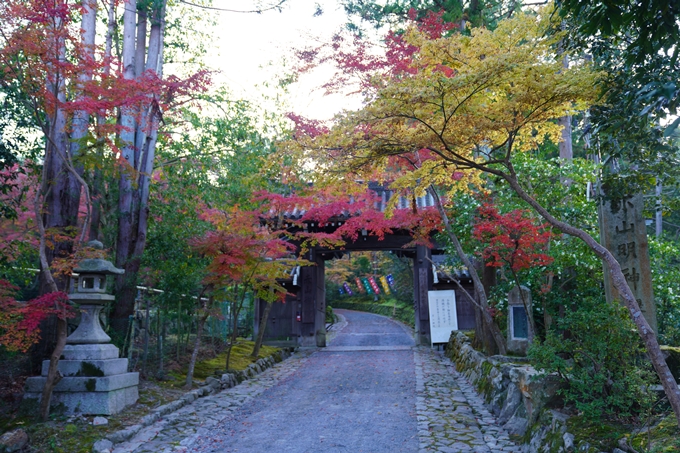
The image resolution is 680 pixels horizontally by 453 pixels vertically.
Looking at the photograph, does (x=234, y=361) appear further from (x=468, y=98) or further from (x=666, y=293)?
(x=468, y=98)

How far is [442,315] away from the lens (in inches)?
663

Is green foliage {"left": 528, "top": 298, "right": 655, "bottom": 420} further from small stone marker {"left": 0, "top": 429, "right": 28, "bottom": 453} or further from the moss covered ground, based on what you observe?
small stone marker {"left": 0, "top": 429, "right": 28, "bottom": 453}

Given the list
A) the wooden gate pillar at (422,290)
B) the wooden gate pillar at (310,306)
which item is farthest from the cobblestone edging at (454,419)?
the wooden gate pillar at (310,306)

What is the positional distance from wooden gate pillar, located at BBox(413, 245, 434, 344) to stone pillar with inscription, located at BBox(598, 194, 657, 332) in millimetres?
11376

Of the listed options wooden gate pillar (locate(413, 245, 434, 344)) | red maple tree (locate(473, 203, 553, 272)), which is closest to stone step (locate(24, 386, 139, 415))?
red maple tree (locate(473, 203, 553, 272))

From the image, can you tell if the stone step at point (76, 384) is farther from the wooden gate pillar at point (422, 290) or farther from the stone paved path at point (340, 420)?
the wooden gate pillar at point (422, 290)

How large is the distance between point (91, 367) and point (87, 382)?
0.22m

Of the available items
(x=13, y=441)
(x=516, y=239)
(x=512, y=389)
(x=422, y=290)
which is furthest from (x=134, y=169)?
(x=422, y=290)

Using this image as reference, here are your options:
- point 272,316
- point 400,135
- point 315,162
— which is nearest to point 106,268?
point 315,162

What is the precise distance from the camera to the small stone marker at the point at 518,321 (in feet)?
31.2

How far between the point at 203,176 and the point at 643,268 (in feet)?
29.1

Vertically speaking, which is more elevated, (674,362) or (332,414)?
(674,362)

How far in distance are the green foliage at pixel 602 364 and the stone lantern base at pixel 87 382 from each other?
220 inches

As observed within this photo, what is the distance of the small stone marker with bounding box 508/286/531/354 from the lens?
9.52 meters
